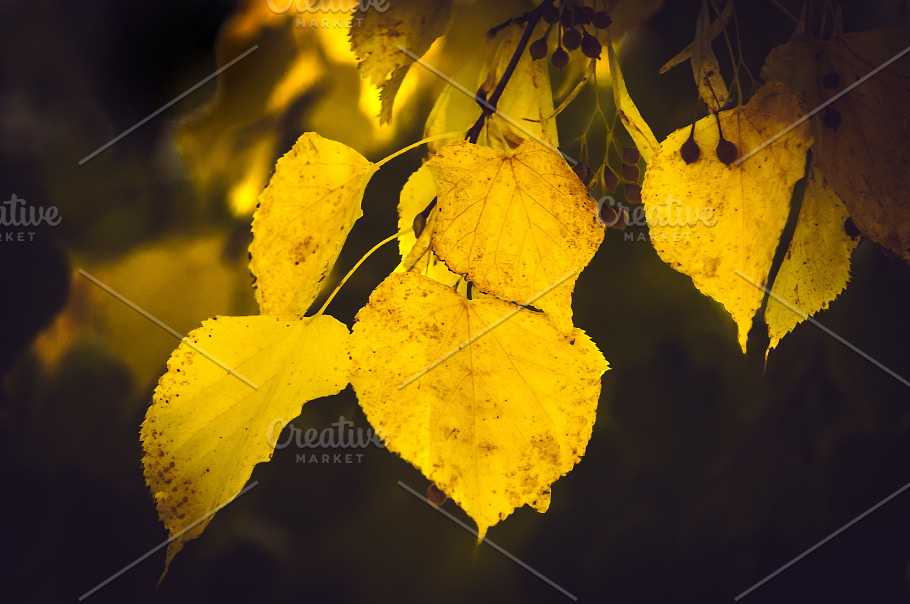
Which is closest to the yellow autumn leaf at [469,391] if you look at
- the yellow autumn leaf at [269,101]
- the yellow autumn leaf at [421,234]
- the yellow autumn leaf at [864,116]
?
the yellow autumn leaf at [421,234]

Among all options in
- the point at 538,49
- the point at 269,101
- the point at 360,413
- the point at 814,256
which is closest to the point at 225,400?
the point at 360,413

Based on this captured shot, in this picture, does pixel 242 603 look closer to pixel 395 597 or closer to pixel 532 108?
pixel 395 597

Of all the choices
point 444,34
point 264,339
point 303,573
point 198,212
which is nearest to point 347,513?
point 303,573

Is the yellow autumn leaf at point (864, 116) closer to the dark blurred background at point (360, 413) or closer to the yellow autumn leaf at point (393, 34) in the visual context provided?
the dark blurred background at point (360, 413)

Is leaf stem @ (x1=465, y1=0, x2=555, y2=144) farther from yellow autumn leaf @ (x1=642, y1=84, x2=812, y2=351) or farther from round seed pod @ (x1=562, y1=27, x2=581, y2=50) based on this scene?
yellow autumn leaf @ (x1=642, y1=84, x2=812, y2=351)

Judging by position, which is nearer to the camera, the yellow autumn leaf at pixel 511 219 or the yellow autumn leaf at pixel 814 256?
the yellow autumn leaf at pixel 511 219

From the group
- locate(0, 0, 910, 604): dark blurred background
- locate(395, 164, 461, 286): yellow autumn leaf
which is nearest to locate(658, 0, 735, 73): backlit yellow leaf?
locate(0, 0, 910, 604): dark blurred background

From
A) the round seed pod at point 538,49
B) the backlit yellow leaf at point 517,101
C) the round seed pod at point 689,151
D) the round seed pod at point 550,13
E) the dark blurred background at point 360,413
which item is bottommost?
the dark blurred background at point 360,413
